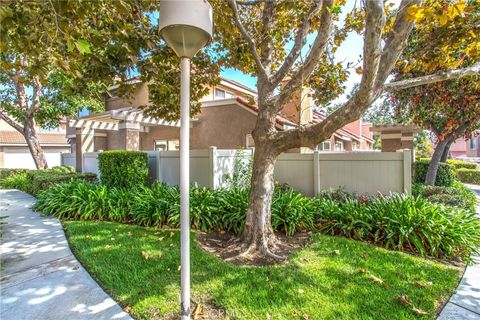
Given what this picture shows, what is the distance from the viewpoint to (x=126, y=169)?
8.99 m

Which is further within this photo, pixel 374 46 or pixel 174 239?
pixel 174 239

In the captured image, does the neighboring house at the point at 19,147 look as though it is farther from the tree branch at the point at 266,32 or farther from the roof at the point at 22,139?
the tree branch at the point at 266,32

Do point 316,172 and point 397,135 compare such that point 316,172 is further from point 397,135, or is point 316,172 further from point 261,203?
point 397,135

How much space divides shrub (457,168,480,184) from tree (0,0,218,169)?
19611 mm

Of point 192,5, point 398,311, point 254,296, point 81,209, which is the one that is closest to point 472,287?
point 398,311

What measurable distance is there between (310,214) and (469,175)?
1828cm

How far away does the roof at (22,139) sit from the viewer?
2497 centimetres

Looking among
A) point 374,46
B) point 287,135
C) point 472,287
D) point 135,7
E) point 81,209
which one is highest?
point 135,7

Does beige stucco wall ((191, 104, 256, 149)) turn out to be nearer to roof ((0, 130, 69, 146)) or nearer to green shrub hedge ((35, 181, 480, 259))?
green shrub hedge ((35, 181, 480, 259))

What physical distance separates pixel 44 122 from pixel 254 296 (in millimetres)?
16902

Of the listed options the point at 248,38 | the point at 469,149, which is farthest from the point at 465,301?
the point at 469,149

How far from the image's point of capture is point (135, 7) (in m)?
5.72

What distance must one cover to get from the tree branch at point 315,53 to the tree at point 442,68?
137 cm

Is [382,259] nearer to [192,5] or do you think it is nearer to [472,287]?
[472,287]
